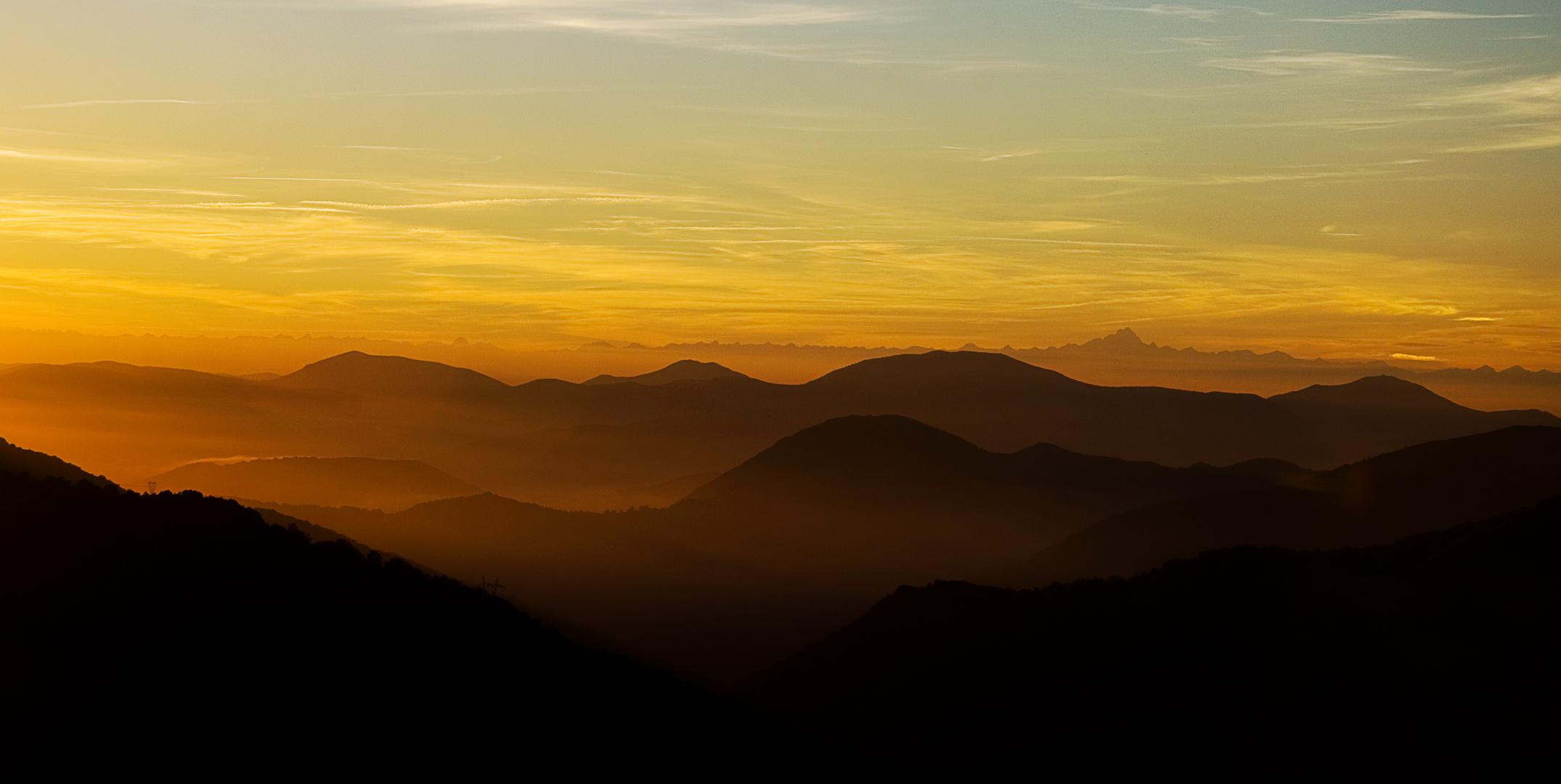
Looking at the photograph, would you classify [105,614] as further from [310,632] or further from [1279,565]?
[1279,565]

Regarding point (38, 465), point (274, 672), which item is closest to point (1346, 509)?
point (274, 672)

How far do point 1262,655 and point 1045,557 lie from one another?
98.9 m

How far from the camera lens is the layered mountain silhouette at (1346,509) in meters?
156

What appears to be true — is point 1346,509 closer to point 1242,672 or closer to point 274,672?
point 1242,672

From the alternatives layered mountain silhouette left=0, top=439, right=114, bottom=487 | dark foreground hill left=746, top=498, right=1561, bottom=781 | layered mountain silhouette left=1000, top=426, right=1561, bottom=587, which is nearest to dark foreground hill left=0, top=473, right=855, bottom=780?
dark foreground hill left=746, top=498, right=1561, bottom=781

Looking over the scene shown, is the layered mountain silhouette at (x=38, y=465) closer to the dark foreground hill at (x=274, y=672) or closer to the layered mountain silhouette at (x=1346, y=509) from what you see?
the dark foreground hill at (x=274, y=672)

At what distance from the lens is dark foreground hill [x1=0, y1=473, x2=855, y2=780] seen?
4119 centimetres

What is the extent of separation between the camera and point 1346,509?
16538 centimetres

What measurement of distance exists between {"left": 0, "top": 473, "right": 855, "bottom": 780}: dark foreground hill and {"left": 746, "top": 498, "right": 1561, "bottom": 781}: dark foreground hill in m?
Answer: 25.3

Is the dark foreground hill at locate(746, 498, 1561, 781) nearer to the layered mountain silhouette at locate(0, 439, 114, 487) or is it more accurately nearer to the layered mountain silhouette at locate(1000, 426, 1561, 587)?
the layered mountain silhouette at locate(0, 439, 114, 487)

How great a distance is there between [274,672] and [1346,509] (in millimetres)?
158722

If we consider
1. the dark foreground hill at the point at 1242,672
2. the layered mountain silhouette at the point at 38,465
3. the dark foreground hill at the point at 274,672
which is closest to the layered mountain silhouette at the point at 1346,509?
the dark foreground hill at the point at 1242,672

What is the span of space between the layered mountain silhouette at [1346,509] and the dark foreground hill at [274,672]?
375 feet

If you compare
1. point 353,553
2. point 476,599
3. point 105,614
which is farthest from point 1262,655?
point 105,614
